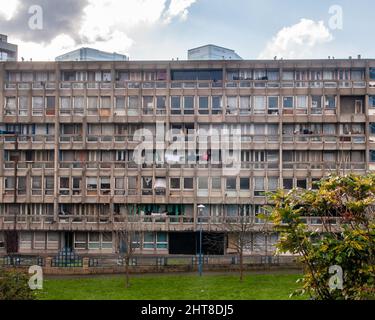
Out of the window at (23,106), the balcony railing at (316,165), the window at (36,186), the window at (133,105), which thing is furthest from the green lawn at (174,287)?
the window at (23,106)

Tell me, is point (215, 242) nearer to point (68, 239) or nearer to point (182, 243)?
point (182, 243)

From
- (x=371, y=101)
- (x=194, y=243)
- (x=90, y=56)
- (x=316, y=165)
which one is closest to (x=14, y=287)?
(x=194, y=243)

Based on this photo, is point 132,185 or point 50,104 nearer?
point 132,185

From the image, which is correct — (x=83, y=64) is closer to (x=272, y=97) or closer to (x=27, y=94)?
(x=27, y=94)

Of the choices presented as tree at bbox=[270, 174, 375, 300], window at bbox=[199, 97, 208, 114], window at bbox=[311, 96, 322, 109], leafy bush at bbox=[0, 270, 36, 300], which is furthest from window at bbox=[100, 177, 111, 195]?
tree at bbox=[270, 174, 375, 300]

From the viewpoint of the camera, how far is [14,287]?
40.9ft

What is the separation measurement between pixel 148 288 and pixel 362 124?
70.8 feet

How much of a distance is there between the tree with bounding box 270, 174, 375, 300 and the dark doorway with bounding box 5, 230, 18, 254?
2901 centimetres

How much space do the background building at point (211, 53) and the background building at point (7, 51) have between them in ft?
44.8

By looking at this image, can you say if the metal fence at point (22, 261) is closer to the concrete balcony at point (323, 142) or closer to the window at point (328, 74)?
the concrete balcony at point (323, 142)

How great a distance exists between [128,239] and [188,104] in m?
12.7

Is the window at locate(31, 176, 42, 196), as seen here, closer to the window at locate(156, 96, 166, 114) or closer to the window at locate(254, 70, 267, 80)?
the window at locate(156, 96, 166, 114)
